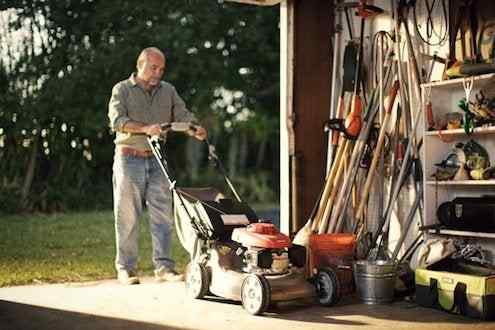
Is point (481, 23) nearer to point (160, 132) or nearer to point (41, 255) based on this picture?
point (160, 132)

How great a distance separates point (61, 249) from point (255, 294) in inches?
143

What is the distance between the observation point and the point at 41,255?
7.11 metres

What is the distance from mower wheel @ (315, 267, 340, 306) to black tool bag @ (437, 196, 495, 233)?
2.85 ft

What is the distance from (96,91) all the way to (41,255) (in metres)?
5.42

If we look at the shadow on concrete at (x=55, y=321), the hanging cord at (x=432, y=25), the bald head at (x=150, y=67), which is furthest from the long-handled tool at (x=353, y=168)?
the shadow on concrete at (x=55, y=321)

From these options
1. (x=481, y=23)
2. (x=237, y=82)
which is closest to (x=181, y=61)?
(x=237, y=82)

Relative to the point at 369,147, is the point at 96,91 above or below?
above

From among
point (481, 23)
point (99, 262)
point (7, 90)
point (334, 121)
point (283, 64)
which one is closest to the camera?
point (481, 23)

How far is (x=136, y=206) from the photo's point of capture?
5.75m

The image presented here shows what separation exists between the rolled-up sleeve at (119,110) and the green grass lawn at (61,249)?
1217 millimetres

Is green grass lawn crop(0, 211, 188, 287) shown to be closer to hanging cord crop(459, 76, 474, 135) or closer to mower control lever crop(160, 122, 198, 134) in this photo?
mower control lever crop(160, 122, 198, 134)

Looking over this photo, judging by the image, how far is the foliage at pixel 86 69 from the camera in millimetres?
11008

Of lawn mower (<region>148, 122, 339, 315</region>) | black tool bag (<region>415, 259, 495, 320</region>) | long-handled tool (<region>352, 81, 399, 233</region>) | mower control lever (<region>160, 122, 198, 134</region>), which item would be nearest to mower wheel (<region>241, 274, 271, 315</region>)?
lawn mower (<region>148, 122, 339, 315</region>)

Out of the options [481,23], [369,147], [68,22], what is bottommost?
[369,147]
